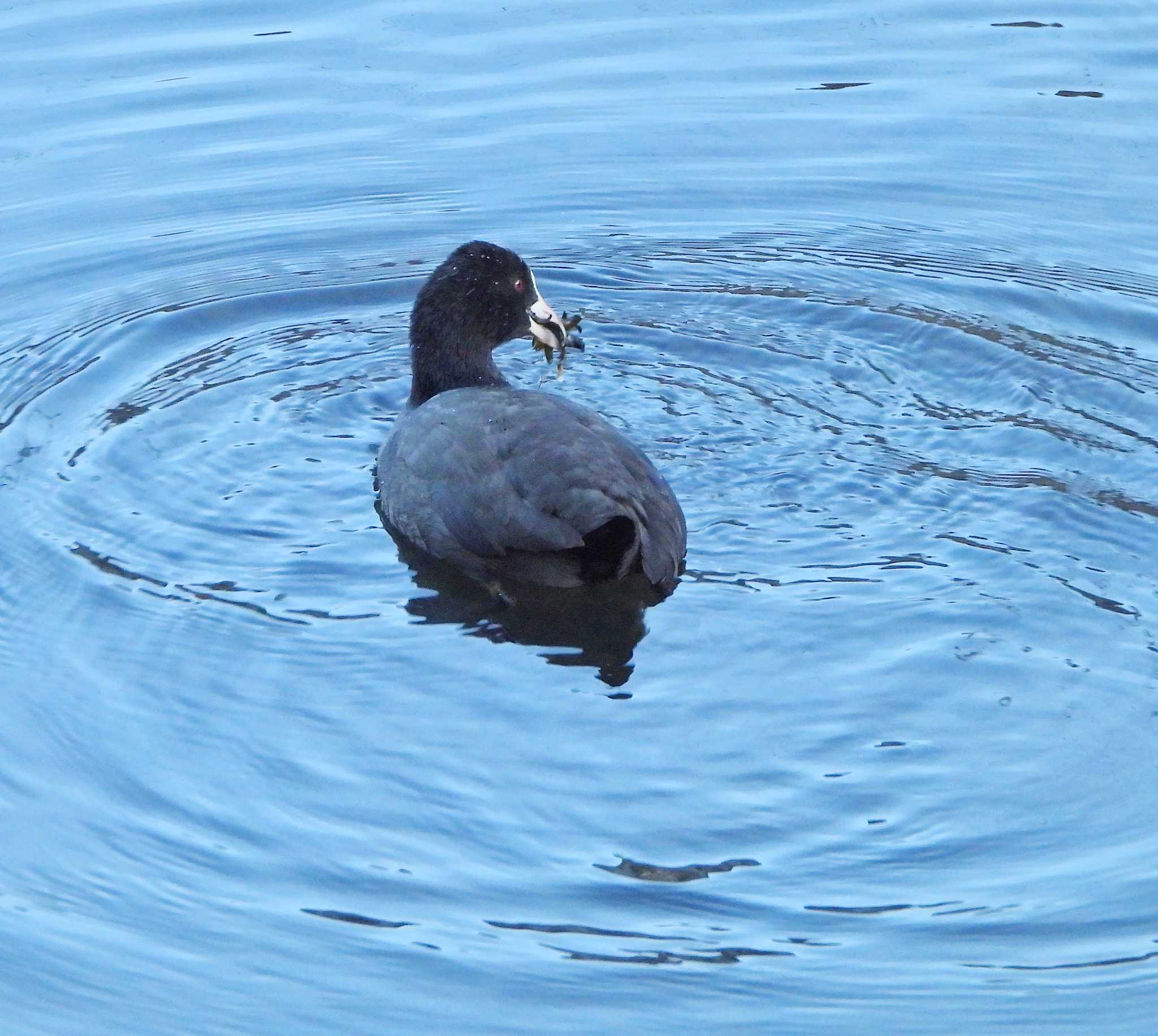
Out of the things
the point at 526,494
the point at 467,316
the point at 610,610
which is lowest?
the point at 610,610

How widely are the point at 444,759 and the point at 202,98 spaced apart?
722cm

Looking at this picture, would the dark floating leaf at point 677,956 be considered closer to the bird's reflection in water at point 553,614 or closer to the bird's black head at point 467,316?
the bird's reflection in water at point 553,614

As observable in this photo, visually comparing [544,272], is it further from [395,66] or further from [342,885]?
[342,885]

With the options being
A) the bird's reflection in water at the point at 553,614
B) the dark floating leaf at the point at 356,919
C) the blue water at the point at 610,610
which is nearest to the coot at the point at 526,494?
the bird's reflection in water at the point at 553,614

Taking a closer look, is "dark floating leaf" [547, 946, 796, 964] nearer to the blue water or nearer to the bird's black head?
the blue water

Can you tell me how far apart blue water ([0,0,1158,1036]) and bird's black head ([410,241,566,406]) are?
398mm

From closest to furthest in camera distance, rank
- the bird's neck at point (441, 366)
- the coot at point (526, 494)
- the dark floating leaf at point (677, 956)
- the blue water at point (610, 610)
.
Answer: the dark floating leaf at point (677, 956), the blue water at point (610, 610), the coot at point (526, 494), the bird's neck at point (441, 366)

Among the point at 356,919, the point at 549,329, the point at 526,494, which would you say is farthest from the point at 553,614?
the point at 549,329

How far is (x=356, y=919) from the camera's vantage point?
493 cm

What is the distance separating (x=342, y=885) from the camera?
5.04 metres

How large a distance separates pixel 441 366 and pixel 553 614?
180cm

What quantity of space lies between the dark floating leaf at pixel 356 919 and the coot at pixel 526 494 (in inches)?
70.5

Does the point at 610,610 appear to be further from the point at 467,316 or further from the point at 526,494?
the point at 467,316

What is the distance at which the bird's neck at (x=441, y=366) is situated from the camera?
26.1 feet
